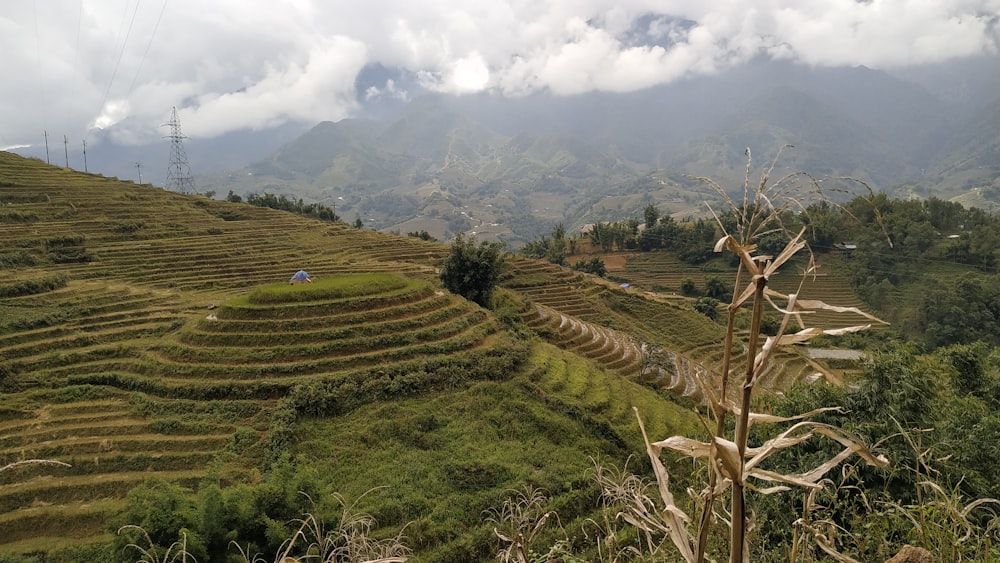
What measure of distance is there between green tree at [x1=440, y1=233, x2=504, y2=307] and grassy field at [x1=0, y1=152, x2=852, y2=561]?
337 cm

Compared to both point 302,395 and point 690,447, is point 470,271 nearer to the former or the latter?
point 302,395

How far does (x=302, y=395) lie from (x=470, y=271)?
13.8 metres

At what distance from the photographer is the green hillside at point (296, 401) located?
45.5 ft

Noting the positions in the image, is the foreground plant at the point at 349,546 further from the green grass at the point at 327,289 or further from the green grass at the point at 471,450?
the green grass at the point at 327,289

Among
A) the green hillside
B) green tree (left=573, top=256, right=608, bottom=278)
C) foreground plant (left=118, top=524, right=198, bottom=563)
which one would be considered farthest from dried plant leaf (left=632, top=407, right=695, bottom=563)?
green tree (left=573, top=256, right=608, bottom=278)

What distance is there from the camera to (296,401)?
1698 cm

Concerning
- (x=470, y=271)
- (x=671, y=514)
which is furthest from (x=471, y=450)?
(x=671, y=514)

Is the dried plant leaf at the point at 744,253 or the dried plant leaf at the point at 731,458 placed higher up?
the dried plant leaf at the point at 744,253

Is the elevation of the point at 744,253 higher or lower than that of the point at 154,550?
higher

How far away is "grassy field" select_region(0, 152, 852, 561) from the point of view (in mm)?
14234

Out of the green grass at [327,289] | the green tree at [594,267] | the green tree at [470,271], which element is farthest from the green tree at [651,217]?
the green grass at [327,289]

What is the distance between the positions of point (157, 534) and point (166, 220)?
141 ft

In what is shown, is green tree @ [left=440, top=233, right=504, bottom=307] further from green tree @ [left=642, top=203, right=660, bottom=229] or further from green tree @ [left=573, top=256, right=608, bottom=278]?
green tree @ [left=642, top=203, right=660, bottom=229]

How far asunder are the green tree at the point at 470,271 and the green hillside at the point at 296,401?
2.76 meters
